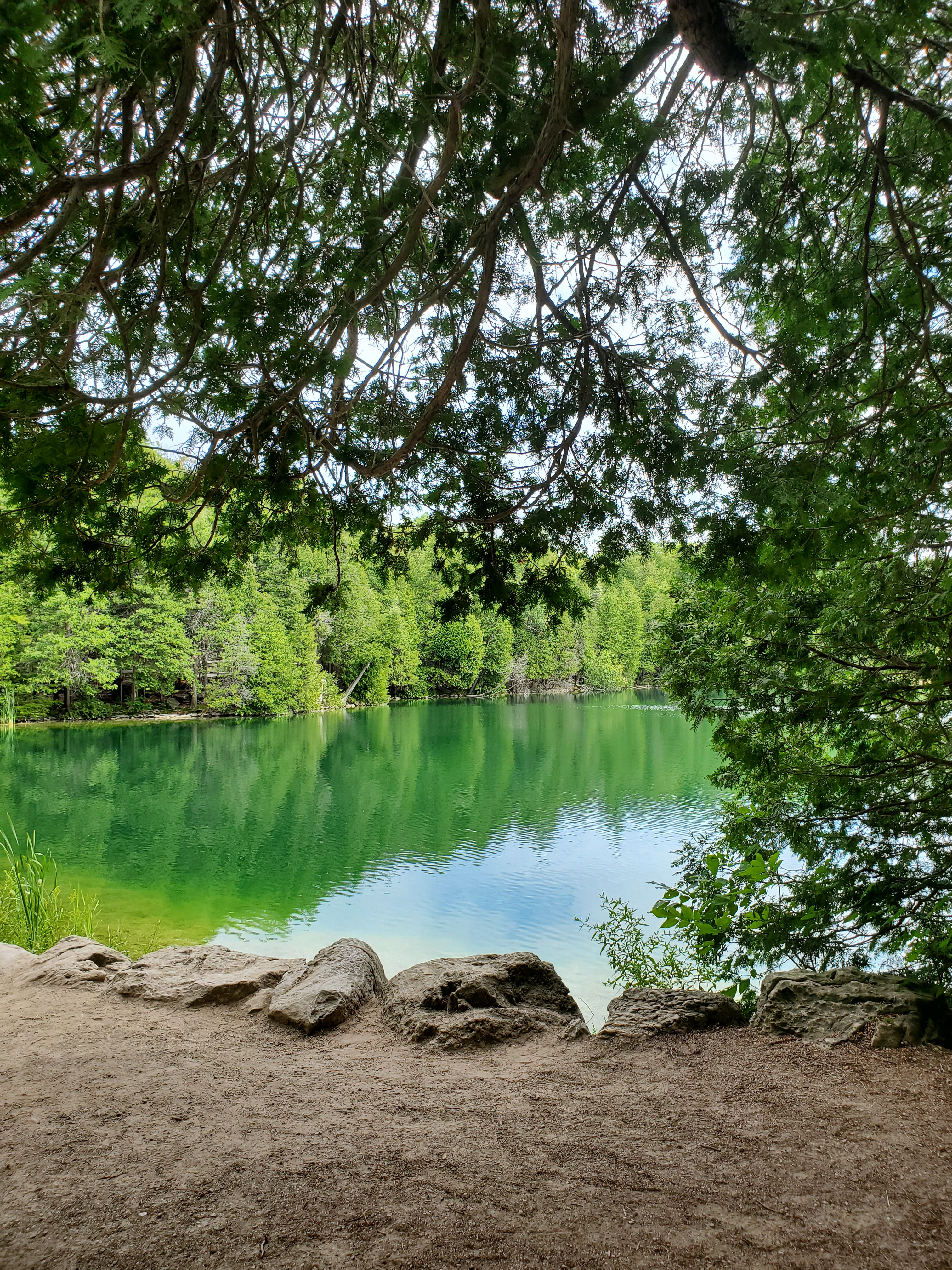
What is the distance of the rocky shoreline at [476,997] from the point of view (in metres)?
3.23

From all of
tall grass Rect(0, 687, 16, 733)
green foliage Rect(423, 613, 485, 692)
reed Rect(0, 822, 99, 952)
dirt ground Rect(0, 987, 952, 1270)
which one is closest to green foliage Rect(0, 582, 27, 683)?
tall grass Rect(0, 687, 16, 733)

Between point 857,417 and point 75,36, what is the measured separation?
9.56 ft

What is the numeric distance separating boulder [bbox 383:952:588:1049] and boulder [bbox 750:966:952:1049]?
3.17 ft

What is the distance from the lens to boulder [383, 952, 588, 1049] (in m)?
3.50

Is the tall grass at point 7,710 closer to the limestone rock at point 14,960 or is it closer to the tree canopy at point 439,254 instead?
the limestone rock at point 14,960

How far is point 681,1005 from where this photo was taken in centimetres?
358

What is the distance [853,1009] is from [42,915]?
6387 mm

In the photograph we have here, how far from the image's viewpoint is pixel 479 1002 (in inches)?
148

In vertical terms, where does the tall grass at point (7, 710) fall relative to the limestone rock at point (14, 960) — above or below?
above

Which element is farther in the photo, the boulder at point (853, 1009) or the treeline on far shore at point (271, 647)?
the treeline on far shore at point (271, 647)

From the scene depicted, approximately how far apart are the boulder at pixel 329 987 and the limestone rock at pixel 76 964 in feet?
4.00

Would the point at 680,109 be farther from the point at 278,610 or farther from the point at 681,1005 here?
the point at 278,610

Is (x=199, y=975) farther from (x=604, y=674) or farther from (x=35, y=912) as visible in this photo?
(x=604, y=674)

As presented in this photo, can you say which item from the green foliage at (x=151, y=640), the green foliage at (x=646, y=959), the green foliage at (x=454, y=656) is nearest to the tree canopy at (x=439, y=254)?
the green foliage at (x=646, y=959)
